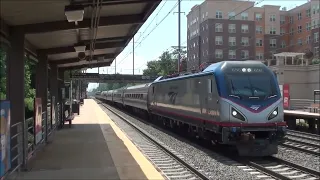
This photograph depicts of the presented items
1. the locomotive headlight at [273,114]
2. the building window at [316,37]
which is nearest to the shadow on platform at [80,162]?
the locomotive headlight at [273,114]

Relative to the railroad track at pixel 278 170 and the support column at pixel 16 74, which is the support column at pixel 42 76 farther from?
the railroad track at pixel 278 170

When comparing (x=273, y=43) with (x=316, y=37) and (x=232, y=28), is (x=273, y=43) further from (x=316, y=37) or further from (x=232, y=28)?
(x=316, y=37)

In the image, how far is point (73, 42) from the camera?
14.1 m

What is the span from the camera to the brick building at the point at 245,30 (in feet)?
249

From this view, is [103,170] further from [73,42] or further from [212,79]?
[73,42]

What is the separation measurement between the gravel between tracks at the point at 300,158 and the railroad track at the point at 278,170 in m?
0.71

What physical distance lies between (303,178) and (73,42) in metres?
8.73

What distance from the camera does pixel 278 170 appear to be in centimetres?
1020

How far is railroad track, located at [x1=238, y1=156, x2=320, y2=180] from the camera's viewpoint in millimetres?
9477

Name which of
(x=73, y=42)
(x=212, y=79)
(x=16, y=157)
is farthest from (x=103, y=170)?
(x=73, y=42)

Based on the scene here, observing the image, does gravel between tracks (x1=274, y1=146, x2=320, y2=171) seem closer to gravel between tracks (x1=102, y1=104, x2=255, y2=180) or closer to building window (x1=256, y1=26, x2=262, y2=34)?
gravel between tracks (x1=102, y1=104, x2=255, y2=180)

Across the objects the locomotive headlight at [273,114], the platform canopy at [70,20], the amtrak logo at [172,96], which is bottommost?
the locomotive headlight at [273,114]

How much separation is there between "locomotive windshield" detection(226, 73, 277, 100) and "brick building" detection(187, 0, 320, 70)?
60.9 m

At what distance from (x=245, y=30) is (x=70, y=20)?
240 feet
